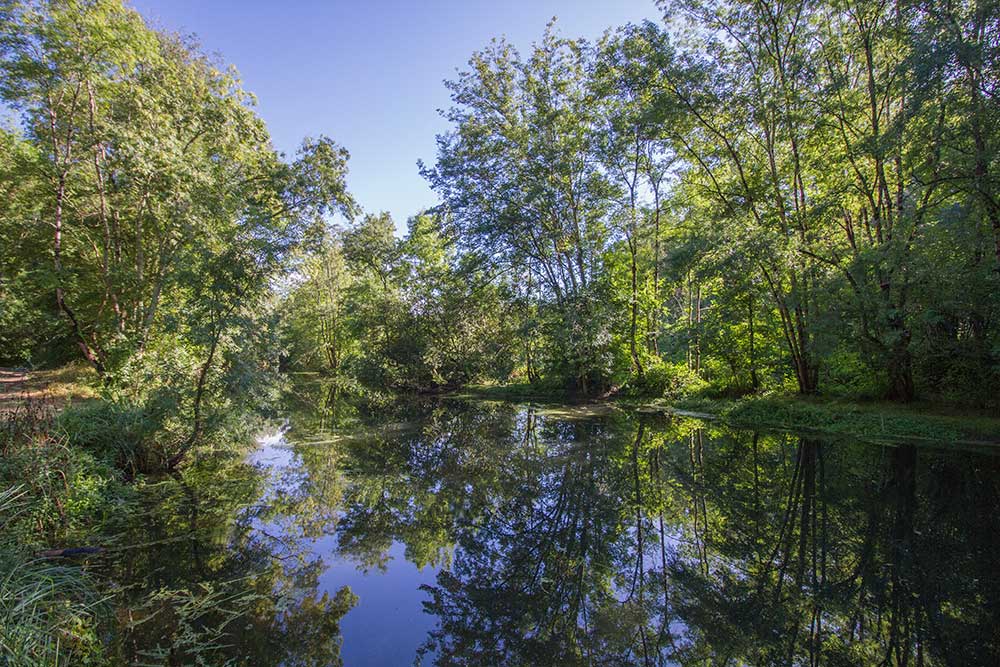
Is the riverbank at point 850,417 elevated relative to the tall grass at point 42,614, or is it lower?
elevated

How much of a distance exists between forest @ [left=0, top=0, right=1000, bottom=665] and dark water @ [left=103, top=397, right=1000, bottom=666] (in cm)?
41

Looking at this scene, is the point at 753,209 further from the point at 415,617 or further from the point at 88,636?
the point at 88,636

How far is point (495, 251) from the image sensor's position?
23438 millimetres

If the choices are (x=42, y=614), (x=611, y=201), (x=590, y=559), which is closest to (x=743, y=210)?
(x=611, y=201)

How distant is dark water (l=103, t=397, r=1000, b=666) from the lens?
3.82m

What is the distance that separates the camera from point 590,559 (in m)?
5.47

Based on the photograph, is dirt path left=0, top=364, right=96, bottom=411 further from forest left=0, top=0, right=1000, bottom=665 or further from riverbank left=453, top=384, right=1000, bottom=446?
riverbank left=453, top=384, right=1000, bottom=446

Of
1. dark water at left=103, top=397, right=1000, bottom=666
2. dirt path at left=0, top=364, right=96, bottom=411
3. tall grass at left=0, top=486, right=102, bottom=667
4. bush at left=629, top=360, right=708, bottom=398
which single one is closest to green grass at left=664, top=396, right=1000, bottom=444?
dark water at left=103, top=397, right=1000, bottom=666

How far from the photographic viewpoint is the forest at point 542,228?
831 centimetres

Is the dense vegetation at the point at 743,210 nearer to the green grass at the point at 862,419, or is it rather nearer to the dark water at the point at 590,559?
the green grass at the point at 862,419

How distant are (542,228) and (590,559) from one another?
1991 centimetres

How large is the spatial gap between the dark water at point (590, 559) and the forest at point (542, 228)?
41cm

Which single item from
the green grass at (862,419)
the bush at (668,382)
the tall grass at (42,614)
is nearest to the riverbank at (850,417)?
the green grass at (862,419)

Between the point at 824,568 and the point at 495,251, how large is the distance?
20143 mm
